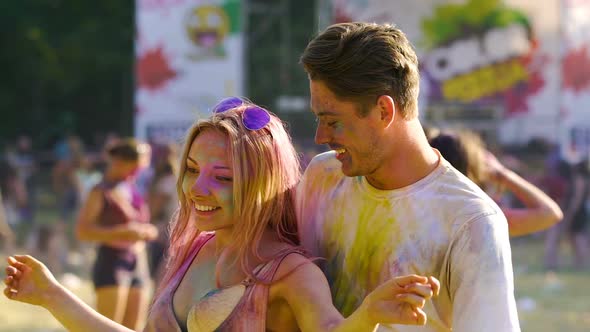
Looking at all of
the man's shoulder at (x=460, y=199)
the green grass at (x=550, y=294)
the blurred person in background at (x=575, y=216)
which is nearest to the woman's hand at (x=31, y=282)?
the man's shoulder at (x=460, y=199)

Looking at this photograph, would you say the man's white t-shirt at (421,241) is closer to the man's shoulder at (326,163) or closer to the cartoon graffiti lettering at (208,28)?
the man's shoulder at (326,163)

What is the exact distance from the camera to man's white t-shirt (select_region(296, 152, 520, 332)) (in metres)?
2.38

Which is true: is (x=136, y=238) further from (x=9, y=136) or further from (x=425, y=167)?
(x=9, y=136)

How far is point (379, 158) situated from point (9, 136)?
26.7m

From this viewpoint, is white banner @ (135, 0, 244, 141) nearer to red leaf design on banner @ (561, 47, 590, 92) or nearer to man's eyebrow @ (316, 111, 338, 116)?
red leaf design on banner @ (561, 47, 590, 92)

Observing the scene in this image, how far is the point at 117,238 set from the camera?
6695 mm

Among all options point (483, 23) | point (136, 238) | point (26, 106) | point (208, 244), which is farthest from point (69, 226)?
point (208, 244)

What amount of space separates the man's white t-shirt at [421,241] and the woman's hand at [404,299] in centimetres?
22

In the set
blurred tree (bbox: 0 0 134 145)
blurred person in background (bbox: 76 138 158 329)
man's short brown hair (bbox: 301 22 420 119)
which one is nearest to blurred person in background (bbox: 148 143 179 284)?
blurred person in background (bbox: 76 138 158 329)

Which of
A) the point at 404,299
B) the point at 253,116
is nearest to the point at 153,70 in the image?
the point at 253,116

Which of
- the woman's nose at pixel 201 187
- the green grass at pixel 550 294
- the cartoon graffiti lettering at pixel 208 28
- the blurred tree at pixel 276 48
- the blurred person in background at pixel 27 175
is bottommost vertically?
the blurred person in background at pixel 27 175

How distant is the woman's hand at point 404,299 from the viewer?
216 cm

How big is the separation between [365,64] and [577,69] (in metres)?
12.4

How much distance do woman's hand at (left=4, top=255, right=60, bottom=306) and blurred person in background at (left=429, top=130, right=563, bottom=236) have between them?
1.78 m
